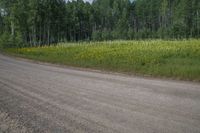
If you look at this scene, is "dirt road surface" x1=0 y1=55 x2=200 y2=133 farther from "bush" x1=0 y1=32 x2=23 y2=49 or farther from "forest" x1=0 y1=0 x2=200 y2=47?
"forest" x1=0 y1=0 x2=200 y2=47

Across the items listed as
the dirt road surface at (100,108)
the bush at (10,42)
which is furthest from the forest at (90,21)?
the dirt road surface at (100,108)

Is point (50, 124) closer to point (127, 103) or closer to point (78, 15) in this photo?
point (127, 103)

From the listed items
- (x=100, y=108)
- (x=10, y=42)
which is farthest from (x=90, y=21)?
(x=100, y=108)

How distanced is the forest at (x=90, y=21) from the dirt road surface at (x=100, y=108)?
46135mm

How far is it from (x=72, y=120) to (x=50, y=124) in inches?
19.8

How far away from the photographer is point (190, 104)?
25.3 ft

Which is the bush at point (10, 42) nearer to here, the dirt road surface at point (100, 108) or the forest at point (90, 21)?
the forest at point (90, 21)

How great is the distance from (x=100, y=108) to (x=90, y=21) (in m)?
98.2

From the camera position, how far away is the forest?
57.7 metres

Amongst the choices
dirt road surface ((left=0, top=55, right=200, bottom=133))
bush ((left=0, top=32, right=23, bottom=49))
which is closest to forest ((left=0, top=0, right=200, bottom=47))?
bush ((left=0, top=32, right=23, bottom=49))

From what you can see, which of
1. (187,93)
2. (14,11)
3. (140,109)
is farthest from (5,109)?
(14,11)

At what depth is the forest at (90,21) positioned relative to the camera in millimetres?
57656

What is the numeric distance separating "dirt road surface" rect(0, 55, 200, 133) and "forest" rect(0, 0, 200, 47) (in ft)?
151

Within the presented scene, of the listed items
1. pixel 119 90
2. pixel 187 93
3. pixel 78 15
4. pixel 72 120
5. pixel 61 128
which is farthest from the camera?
pixel 78 15
